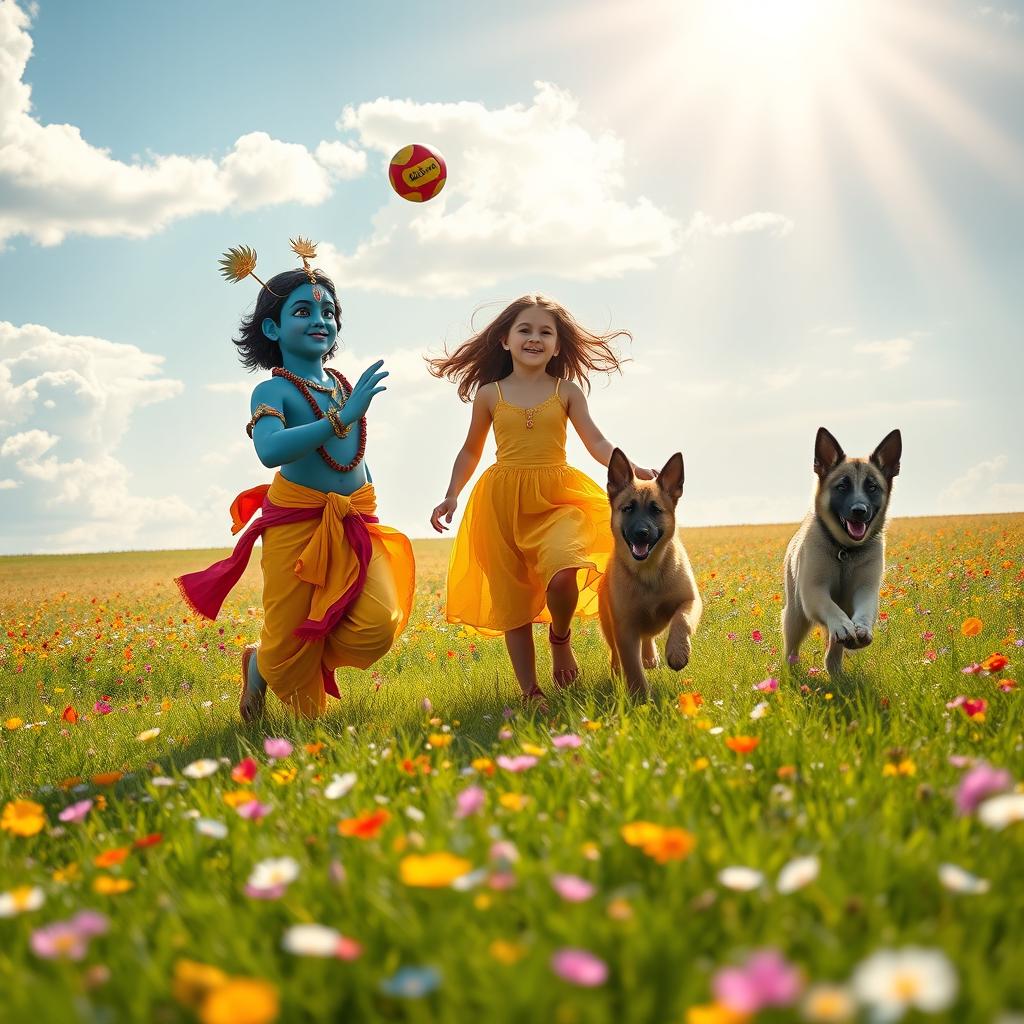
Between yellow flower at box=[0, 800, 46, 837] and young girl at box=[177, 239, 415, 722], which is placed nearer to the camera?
yellow flower at box=[0, 800, 46, 837]

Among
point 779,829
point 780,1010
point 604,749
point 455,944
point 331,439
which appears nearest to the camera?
point 780,1010

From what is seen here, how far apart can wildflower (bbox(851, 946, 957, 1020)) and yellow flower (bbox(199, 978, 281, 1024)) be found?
90 cm

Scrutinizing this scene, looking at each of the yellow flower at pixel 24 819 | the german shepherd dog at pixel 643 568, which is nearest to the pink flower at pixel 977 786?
the yellow flower at pixel 24 819

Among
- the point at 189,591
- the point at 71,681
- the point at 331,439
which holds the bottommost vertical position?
the point at 71,681

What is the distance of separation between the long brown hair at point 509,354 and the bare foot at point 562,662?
214cm

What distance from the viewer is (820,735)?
3.85 m

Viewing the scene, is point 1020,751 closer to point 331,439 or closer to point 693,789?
point 693,789

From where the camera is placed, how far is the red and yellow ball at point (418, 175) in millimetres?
7430

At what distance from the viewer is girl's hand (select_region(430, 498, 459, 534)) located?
270 inches

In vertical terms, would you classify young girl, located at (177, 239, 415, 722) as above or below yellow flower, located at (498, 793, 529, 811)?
above

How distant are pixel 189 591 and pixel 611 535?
10.8 feet

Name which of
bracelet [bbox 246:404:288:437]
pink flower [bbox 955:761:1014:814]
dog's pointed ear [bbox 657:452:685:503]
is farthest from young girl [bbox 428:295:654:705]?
pink flower [bbox 955:761:1014:814]

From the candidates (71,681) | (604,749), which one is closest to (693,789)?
(604,749)

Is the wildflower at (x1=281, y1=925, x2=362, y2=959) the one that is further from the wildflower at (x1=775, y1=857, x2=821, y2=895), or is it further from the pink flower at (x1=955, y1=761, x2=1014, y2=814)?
the pink flower at (x1=955, y1=761, x2=1014, y2=814)
